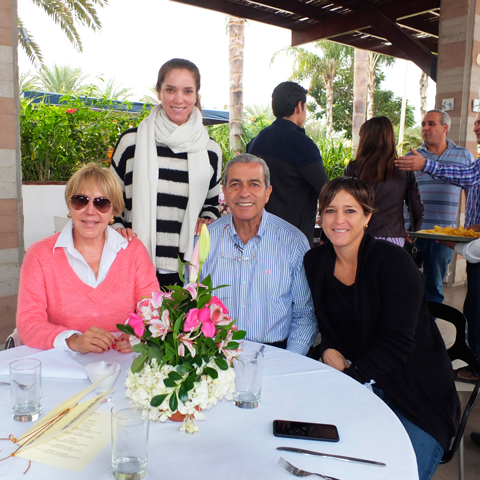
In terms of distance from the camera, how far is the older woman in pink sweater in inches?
68.3

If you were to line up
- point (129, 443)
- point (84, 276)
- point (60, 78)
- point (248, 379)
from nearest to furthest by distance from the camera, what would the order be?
1. point (129, 443)
2. point (248, 379)
3. point (84, 276)
4. point (60, 78)

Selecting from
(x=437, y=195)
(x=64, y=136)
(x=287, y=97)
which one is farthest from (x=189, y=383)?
(x=64, y=136)

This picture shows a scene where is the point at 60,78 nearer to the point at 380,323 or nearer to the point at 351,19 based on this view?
the point at 351,19

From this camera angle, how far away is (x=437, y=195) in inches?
174

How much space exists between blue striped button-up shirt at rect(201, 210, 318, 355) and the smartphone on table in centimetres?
90

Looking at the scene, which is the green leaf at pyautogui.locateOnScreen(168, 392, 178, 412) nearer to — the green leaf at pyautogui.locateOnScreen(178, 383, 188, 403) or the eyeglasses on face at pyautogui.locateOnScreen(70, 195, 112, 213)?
the green leaf at pyautogui.locateOnScreen(178, 383, 188, 403)

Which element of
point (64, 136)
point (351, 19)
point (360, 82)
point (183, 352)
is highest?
point (360, 82)

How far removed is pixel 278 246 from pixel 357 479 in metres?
1.27

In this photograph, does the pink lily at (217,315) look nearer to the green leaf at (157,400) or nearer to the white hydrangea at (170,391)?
the white hydrangea at (170,391)

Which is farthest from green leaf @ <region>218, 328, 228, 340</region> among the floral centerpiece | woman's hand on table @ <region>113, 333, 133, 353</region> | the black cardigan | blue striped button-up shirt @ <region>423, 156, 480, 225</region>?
blue striped button-up shirt @ <region>423, 156, 480, 225</region>

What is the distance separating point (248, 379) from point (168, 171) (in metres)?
1.55

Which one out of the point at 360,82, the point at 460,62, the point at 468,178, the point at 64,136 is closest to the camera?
the point at 468,178

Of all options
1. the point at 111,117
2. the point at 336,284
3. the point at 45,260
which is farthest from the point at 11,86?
the point at 336,284

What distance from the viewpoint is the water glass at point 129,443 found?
0.95 metres
